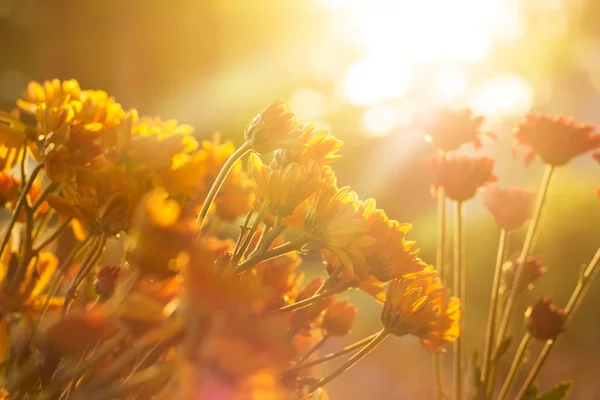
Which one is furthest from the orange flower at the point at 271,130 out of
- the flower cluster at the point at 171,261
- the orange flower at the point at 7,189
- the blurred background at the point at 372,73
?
the blurred background at the point at 372,73

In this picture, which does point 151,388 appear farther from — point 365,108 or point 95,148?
point 365,108

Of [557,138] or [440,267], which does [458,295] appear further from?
[557,138]

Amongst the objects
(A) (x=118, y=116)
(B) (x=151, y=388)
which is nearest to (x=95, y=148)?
(A) (x=118, y=116)

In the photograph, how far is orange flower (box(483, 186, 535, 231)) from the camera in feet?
2.39

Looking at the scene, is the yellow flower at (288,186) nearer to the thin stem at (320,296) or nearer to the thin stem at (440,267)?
the thin stem at (320,296)

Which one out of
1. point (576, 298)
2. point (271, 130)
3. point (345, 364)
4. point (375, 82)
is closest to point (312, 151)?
point (271, 130)

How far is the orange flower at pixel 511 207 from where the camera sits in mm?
730

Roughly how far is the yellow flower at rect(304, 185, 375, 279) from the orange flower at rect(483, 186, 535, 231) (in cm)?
42

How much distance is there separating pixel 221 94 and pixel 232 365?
587cm

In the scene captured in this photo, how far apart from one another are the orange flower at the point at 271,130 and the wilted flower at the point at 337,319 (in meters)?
0.18

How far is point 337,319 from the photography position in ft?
1.73

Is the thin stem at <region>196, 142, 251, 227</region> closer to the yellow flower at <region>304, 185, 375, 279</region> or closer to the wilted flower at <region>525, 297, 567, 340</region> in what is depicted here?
the yellow flower at <region>304, 185, 375, 279</region>

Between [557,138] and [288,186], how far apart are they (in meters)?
0.51

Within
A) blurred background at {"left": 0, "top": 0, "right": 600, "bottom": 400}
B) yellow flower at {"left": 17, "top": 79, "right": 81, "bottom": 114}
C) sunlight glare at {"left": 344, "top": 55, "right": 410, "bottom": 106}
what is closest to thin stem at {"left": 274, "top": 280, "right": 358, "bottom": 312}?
yellow flower at {"left": 17, "top": 79, "right": 81, "bottom": 114}
